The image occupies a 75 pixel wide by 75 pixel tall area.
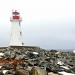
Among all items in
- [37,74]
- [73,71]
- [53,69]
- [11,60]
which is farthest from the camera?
[11,60]

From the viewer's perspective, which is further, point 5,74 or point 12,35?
point 12,35

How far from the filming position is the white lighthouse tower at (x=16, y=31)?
31.3 meters

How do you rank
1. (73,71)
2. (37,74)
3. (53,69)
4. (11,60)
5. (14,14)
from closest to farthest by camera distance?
1. (37,74)
2. (53,69)
3. (73,71)
4. (11,60)
5. (14,14)

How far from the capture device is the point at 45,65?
42.3 feet

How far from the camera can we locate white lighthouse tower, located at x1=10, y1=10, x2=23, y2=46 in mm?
31334

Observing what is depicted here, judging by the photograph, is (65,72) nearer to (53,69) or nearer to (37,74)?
(53,69)

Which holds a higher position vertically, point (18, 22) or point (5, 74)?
point (18, 22)

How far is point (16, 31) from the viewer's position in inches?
1282

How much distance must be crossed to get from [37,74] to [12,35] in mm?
22488

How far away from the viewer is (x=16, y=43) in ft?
104

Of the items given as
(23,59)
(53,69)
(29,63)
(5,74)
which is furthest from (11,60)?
(5,74)

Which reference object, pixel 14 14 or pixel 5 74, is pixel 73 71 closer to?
pixel 5 74

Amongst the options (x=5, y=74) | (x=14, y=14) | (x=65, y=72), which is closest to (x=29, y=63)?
(x=65, y=72)

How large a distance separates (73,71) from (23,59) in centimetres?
264
